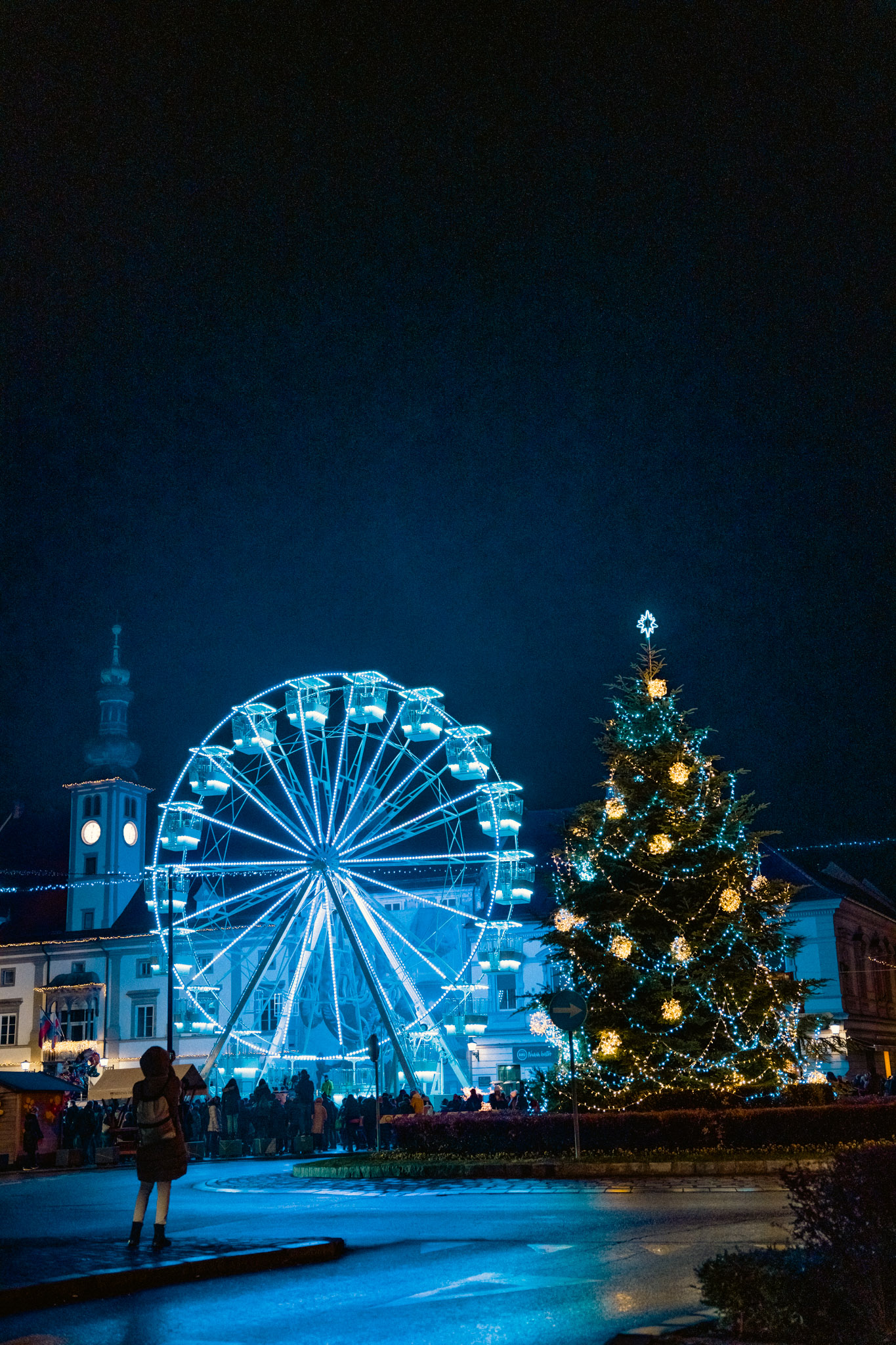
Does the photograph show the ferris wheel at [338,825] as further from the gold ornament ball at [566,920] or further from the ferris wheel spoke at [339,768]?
the gold ornament ball at [566,920]

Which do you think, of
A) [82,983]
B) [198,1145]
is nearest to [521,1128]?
[198,1145]

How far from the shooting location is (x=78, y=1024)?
226 ft

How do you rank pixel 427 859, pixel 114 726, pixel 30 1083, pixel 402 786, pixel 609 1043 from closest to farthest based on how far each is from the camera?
pixel 609 1043, pixel 30 1083, pixel 427 859, pixel 402 786, pixel 114 726

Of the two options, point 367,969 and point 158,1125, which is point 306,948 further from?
point 158,1125

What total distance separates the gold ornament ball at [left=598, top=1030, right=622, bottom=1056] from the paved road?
516 centimetres

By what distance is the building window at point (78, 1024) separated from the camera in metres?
68.4

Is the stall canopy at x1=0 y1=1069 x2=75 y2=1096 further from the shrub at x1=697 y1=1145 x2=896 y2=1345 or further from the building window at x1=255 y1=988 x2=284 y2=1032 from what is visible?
the shrub at x1=697 y1=1145 x2=896 y2=1345

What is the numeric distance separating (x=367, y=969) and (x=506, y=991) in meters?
25.6

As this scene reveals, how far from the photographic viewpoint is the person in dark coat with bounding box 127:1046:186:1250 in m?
11.0

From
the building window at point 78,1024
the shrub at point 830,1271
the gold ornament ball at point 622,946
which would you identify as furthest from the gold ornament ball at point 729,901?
the building window at point 78,1024

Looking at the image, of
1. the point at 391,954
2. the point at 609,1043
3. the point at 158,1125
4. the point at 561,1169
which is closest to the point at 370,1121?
the point at 391,954

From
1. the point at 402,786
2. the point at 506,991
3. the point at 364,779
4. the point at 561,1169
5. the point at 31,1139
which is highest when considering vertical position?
the point at 364,779

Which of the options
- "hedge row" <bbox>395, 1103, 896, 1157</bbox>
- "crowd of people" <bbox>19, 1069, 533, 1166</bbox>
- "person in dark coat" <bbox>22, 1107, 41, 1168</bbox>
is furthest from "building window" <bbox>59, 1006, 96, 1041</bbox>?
"hedge row" <bbox>395, 1103, 896, 1157</bbox>

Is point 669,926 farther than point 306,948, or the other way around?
point 306,948
